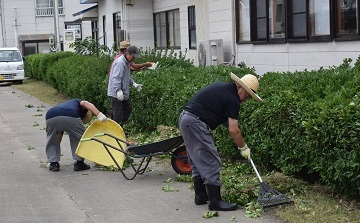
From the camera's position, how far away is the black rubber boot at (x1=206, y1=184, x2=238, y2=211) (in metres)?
8.16

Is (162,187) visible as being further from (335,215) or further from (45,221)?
(335,215)

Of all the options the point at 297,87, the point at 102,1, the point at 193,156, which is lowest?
the point at 193,156

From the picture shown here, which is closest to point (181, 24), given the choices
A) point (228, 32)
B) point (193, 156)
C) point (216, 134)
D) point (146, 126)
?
point (228, 32)

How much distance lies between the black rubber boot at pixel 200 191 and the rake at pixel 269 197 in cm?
79

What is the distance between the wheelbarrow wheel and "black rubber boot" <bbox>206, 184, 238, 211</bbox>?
2043 mm

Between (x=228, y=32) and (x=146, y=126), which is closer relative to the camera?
(x=146, y=126)

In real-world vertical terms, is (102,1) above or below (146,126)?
above

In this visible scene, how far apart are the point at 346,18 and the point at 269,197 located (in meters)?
6.30

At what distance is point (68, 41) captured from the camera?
38.6 metres

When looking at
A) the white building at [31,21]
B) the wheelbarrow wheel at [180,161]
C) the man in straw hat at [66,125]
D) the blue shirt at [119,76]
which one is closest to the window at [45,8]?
the white building at [31,21]

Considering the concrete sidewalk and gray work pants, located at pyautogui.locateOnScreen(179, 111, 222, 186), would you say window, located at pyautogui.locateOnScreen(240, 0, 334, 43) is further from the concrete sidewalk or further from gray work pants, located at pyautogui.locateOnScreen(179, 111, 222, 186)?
gray work pants, located at pyautogui.locateOnScreen(179, 111, 222, 186)

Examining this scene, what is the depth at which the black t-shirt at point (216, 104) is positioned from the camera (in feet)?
26.5

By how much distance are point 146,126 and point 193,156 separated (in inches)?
249

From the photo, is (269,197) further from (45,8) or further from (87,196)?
(45,8)
